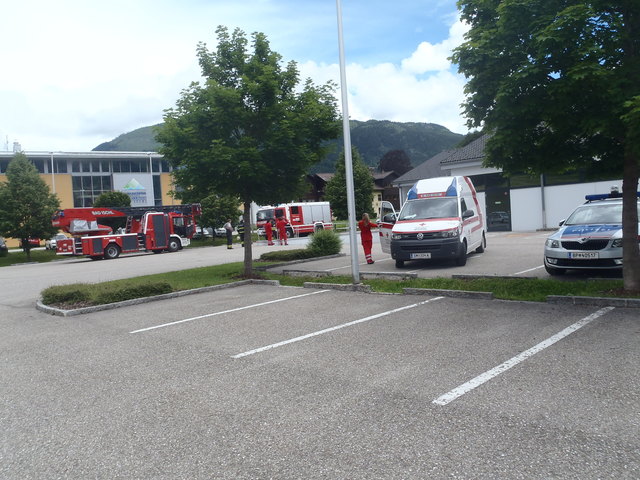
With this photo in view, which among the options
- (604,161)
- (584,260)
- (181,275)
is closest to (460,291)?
(584,260)

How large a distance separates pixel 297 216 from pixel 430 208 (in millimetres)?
25530

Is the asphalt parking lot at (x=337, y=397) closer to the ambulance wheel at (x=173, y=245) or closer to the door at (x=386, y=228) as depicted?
the door at (x=386, y=228)

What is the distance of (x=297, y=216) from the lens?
133 feet

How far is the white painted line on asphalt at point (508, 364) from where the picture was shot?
4695 mm

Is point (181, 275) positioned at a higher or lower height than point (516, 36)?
lower

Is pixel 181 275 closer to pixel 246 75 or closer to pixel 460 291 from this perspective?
pixel 246 75

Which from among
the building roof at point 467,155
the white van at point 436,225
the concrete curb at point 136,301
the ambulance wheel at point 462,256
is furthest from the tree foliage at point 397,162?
the concrete curb at point 136,301

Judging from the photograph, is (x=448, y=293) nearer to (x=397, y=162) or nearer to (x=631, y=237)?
(x=631, y=237)

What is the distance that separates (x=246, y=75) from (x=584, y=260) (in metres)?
9.09

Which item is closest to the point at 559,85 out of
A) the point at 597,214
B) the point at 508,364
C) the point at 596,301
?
the point at 596,301

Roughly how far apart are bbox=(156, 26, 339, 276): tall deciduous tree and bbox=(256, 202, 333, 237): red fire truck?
80.5 feet

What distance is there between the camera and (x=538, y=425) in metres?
3.99

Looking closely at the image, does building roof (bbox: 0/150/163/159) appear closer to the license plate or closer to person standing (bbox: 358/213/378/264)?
person standing (bbox: 358/213/378/264)

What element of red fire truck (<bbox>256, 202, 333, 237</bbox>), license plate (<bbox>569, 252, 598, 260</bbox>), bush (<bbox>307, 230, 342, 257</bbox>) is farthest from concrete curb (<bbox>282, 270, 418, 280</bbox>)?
red fire truck (<bbox>256, 202, 333, 237</bbox>)
